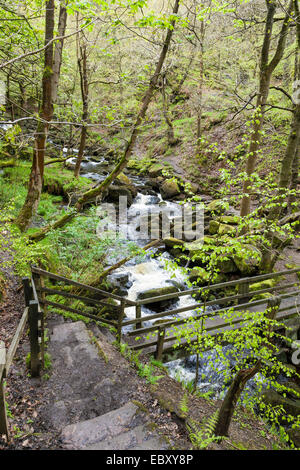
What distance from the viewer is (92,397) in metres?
3.91

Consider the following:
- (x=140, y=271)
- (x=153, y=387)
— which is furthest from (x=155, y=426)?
(x=140, y=271)

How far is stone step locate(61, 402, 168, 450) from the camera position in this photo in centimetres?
300

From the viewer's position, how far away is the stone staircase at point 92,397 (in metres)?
3.10

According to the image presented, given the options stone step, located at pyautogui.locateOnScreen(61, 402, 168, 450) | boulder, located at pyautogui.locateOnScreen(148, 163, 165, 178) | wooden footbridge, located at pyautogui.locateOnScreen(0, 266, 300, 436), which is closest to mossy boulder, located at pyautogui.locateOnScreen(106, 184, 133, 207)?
boulder, located at pyautogui.locateOnScreen(148, 163, 165, 178)

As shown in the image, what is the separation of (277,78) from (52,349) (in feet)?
77.7

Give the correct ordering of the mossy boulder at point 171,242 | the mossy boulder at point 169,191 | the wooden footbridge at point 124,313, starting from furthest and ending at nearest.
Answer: the mossy boulder at point 169,191 < the mossy boulder at point 171,242 < the wooden footbridge at point 124,313

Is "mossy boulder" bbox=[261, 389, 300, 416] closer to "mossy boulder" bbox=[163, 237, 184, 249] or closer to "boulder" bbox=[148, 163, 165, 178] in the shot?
"mossy boulder" bbox=[163, 237, 184, 249]

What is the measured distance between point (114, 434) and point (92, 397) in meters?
0.83

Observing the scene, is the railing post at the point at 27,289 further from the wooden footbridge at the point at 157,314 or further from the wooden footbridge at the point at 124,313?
the wooden footbridge at the point at 157,314

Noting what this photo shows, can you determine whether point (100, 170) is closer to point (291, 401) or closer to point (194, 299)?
point (194, 299)

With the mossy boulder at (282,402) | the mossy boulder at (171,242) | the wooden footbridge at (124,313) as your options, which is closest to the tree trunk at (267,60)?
the wooden footbridge at (124,313)

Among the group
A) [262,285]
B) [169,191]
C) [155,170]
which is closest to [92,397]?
[262,285]

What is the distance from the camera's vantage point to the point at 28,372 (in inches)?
159

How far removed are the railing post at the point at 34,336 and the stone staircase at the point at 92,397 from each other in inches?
13.0
